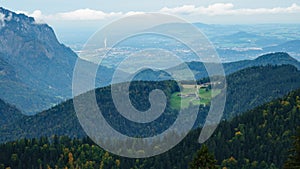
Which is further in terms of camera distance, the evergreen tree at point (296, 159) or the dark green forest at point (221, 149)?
the dark green forest at point (221, 149)

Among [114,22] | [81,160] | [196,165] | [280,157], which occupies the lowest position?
[81,160]

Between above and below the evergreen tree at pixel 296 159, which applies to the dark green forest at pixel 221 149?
below

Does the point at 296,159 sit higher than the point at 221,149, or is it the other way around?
the point at 296,159

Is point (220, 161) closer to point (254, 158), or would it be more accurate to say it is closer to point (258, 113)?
point (254, 158)

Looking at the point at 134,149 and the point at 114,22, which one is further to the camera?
the point at 134,149

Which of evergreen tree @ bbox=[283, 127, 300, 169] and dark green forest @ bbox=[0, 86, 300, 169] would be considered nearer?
Result: evergreen tree @ bbox=[283, 127, 300, 169]

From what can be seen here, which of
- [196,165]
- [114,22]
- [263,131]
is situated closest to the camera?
[196,165]

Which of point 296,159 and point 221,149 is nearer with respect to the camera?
point 296,159

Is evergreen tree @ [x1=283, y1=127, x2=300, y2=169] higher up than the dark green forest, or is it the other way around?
evergreen tree @ [x1=283, y1=127, x2=300, y2=169]

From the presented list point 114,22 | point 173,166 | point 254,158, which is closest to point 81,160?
point 173,166

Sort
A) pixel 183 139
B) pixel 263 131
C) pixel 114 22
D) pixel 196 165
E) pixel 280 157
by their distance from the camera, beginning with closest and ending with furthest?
pixel 196 165 < pixel 114 22 < pixel 280 157 < pixel 263 131 < pixel 183 139

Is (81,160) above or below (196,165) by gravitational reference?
below
